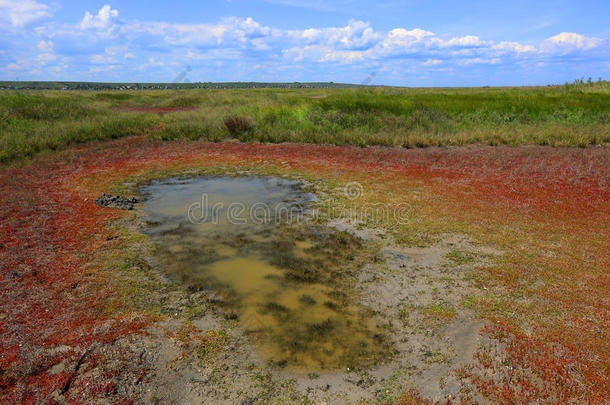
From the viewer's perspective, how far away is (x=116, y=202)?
10234 mm

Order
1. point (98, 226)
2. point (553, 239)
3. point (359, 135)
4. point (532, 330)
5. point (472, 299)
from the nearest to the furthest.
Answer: point (532, 330) < point (472, 299) < point (553, 239) < point (98, 226) < point (359, 135)

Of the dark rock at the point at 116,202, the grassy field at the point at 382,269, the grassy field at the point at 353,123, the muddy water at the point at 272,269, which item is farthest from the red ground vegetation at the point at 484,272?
the grassy field at the point at 353,123

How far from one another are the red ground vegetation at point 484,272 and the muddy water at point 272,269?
3.87ft

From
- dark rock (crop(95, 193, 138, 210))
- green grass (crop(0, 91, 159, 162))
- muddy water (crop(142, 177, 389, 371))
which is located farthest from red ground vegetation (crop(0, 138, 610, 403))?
green grass (crop(0, 91, 159, 162))

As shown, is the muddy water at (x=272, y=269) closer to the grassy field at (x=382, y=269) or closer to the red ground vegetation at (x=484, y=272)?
the grassy field at (x=382, y=269)

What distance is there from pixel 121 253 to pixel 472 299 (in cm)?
685

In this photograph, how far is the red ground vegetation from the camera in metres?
3.98

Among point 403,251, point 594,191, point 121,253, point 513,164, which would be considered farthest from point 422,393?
point 513,164

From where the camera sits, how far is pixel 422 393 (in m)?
3.82

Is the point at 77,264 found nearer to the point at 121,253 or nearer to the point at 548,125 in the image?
the point at 121,253

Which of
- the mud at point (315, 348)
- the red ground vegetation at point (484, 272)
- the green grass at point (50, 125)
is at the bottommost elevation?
the mud at point (315, 348)

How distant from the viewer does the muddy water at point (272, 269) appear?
4.62 metres

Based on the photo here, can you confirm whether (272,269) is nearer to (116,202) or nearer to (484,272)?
(484,272)

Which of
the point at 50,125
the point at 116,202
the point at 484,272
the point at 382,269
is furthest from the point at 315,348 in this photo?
the point at 50,125
